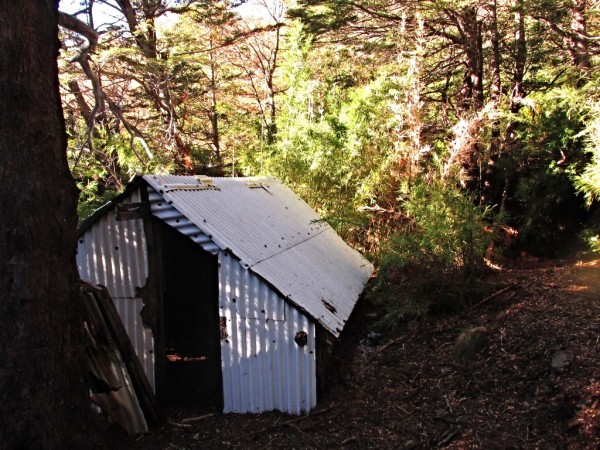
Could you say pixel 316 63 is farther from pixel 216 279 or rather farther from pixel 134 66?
pixel 216 279

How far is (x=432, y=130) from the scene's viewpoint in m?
9.77

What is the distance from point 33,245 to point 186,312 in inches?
98.4

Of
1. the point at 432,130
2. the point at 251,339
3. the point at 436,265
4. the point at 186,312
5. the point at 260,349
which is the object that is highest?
the point at 432,130

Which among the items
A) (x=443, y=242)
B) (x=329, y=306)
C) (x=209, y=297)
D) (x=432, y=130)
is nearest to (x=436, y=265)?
(x=443, y=242)

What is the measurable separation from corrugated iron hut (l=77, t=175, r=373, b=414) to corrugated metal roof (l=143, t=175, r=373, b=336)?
0.08ft

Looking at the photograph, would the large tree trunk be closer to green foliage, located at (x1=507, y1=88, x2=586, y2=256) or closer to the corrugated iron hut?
the corrugated iron hut

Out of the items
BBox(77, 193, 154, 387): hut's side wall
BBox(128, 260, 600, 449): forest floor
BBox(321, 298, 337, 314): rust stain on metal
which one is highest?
BBox(77, 193, 154, 387): hut's side wall

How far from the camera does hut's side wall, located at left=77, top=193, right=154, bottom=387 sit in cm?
558

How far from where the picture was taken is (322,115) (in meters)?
10.4

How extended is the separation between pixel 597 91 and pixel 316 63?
24.0 feet

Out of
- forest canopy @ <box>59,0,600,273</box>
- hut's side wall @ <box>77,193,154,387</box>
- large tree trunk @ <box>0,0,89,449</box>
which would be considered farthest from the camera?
forest canopy @ <box>59,0,600,273</box>

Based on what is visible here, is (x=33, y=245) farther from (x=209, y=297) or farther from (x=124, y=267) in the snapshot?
(x=209, y=297)

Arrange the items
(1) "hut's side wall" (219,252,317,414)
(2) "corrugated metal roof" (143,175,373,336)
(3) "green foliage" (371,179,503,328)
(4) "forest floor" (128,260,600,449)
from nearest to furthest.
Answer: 1. (4) "forest floor" (128,260,600,449)
2. (1) "hut's side wall" (219,252,317,414)
3. (2) "corrugated metal roof" (143,175,373,336)
4. (3) "green foliage" (371,179,503,328)

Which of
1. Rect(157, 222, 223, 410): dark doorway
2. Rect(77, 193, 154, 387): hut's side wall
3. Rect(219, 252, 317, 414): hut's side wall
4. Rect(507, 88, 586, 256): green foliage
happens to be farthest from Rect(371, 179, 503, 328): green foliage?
Rect(77, 193, 154, 387): hut's side wall
